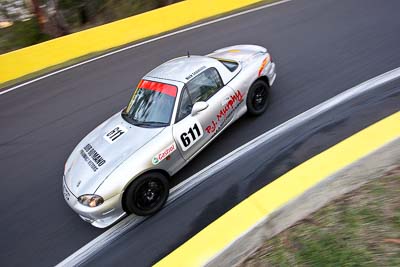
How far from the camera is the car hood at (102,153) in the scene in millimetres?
4211

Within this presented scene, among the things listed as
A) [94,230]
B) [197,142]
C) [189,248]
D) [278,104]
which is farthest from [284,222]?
[278,104]

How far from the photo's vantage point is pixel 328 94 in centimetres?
603

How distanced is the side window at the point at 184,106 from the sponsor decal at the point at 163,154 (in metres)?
0.40

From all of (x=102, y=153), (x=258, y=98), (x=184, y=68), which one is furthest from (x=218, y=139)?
(x=102, y=153)

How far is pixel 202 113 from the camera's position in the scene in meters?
4.81

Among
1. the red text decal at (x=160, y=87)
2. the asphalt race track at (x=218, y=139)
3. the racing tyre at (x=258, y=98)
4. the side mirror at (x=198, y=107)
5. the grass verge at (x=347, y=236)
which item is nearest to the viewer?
the grass verge at (x=347, y=236)

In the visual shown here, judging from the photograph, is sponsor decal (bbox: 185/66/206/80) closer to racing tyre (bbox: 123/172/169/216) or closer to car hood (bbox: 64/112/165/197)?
car hood (bbox: 64/112/165/197)

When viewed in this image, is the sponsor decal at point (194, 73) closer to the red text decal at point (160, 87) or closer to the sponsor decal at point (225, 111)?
the red text decal at point (160, 87)

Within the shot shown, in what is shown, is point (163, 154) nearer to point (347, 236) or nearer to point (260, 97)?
point (260, 97)

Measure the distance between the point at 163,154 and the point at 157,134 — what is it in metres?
0.28

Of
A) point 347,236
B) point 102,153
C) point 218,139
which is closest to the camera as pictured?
point 347,236

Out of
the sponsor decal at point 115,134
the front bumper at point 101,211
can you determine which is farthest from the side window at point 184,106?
the front bumper at point 101,211

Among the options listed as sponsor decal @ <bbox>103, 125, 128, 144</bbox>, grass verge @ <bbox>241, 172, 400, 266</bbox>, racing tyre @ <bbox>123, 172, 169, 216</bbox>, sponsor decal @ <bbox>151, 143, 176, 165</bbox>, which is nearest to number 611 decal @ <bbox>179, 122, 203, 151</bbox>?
sponsor decal @ <bbox>151, 143, 176, 165</bbox>

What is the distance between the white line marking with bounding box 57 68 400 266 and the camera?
4242 mm
